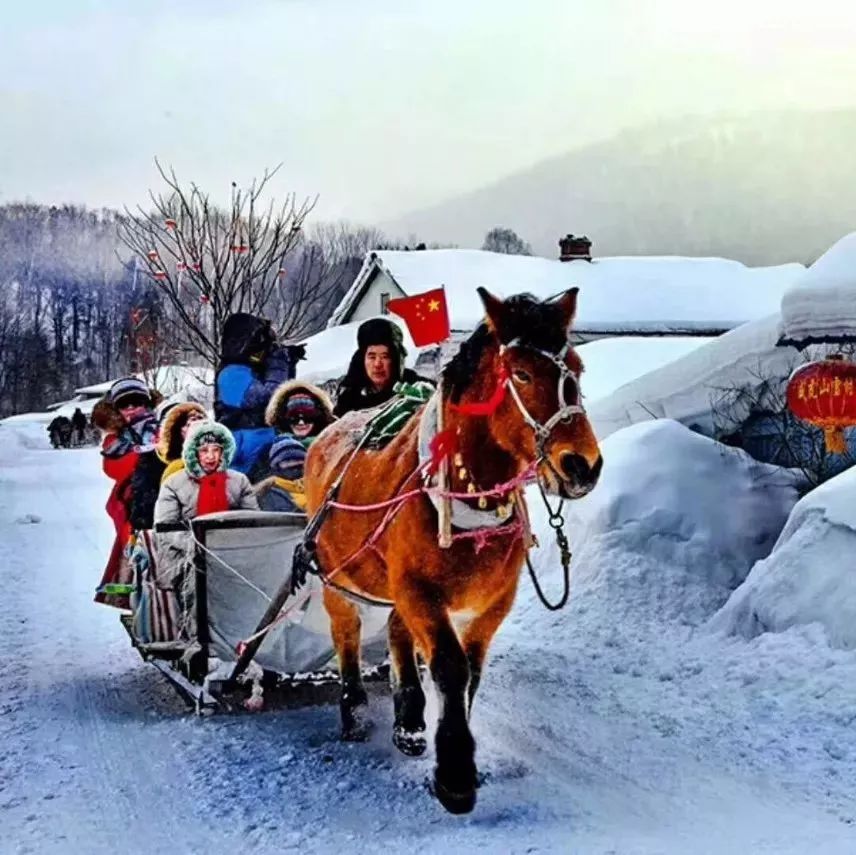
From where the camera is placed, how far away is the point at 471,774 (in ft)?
13.7

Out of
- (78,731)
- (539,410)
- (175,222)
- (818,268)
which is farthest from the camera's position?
(175,222)

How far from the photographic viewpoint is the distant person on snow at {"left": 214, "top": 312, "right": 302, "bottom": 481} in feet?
26.2

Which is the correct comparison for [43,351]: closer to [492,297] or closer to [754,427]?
[754,427]

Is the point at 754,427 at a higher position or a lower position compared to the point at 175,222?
lower

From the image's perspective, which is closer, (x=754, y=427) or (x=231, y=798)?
(x=231, y=798)

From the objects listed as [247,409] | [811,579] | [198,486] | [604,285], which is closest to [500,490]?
[198,486]

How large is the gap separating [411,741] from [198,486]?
229cm

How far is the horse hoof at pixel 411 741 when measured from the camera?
16.1 feet

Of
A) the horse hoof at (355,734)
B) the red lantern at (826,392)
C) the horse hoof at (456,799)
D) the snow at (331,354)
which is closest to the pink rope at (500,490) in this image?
the horse hoof at (456,799)

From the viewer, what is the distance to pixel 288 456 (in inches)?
286

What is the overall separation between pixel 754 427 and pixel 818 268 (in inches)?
68.6

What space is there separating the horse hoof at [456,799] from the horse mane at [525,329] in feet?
5.01

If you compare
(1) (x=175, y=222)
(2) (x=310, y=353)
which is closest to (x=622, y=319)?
(2) (x=310, y=353)

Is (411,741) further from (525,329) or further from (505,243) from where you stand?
(505,243)
